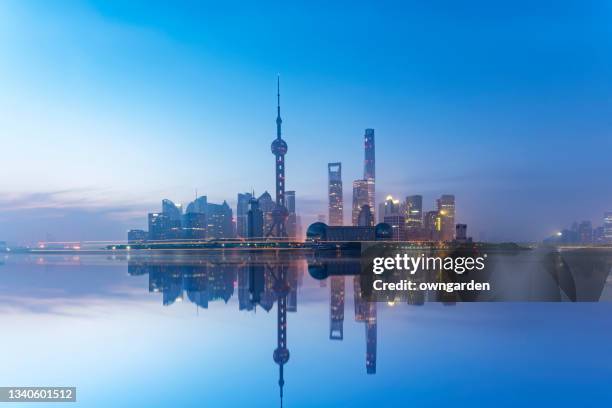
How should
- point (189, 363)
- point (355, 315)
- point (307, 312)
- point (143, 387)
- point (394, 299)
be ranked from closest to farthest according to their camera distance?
point (143, 387), point (189, 363), point (355, 315), point (307, 312), point (394, 299)

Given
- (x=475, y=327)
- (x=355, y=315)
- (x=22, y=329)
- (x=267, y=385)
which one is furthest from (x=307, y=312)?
(x=22, y=329)

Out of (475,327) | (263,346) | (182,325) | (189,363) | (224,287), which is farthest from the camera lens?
(224,287)

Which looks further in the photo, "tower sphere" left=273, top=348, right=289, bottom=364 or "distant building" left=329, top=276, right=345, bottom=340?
"distant building" left=329, top=276, right=345, bottom=340

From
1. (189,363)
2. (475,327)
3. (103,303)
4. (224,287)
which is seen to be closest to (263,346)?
(189,363)

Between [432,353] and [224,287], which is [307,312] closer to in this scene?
[432,353]

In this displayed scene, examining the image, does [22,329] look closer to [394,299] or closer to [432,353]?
[432,353]

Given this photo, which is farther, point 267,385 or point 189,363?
point 189,363

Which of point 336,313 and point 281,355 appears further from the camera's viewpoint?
point 336,313

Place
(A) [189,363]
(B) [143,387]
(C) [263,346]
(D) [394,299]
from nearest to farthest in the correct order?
(B) [143,387]
(A) [189,363]
(C) [263,346]
(D) [394,299]

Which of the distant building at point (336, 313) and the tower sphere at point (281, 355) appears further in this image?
the distant building at point (336, 313)
